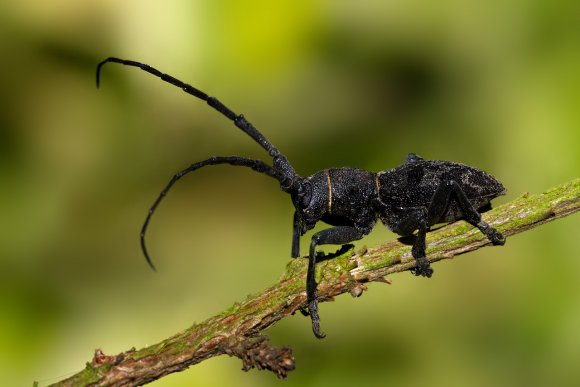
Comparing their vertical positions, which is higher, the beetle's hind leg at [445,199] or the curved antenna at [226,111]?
the curved antenna at [226,111]

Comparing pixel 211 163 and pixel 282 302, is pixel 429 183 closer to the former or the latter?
pixel 211 163

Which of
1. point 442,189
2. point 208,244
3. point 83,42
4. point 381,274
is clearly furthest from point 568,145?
Answer: point 83,42

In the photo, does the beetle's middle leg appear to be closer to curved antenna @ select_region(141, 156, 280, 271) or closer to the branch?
the branch

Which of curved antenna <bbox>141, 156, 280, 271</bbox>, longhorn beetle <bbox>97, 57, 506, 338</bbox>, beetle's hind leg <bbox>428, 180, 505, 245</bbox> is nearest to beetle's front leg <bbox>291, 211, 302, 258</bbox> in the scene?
longhorn beetle <bbox>97, 57, 506, 338</bbox>

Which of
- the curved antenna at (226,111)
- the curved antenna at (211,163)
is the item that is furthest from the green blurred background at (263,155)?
the curved antenna at (211,163)

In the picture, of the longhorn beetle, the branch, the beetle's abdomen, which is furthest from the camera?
the beetle's abdomen

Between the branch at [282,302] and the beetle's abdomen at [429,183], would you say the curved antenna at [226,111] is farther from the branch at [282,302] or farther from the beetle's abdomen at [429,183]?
the branch at [282,302]

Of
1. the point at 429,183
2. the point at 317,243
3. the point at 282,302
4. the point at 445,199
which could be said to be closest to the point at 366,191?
the point at 429,183
